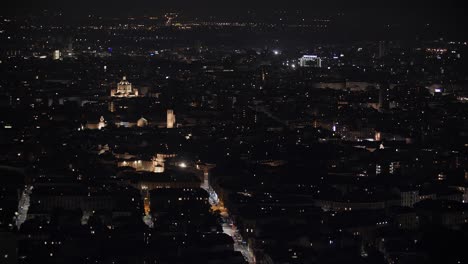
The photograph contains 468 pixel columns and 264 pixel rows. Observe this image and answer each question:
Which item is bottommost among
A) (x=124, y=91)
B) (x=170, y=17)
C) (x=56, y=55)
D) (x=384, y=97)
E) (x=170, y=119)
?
(x=170, y=17)

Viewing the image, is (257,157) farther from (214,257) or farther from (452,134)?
(214,257)

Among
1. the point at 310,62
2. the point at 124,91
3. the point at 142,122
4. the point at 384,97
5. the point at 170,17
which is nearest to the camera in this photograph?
the point at 142,122

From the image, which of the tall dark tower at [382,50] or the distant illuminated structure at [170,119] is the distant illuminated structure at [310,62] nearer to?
the tall dark tower at [382,50]

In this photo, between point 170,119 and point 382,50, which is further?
point 382,50

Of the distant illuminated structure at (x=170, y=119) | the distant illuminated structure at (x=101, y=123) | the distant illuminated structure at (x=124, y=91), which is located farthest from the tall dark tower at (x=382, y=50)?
the distant illuminated structure at (x=101, y=123)

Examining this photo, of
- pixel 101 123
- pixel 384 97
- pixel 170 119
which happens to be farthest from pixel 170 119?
pixel 384 97

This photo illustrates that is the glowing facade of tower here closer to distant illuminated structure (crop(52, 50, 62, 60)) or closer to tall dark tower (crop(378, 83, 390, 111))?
tall dark tower (crop(378, 83, 390, 111))

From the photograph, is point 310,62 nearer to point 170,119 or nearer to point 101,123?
point 170,119

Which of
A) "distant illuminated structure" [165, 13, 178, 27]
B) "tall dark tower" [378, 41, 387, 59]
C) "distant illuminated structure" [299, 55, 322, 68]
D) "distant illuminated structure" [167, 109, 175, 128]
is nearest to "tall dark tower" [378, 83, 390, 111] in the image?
"distant illuminated structure" [167, 109, 175, 128]

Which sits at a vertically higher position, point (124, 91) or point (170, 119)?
point (170, 119)
